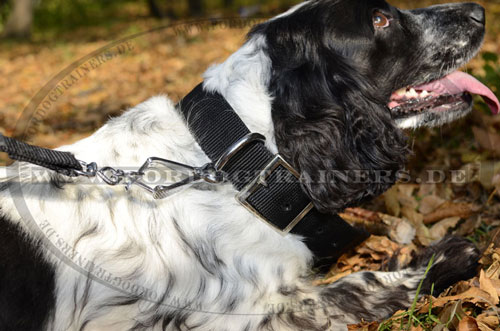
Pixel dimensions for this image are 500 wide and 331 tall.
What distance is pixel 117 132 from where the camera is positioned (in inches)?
98.8

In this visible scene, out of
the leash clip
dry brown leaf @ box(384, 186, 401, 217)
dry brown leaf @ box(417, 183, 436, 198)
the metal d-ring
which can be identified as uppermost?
the metal d-ring

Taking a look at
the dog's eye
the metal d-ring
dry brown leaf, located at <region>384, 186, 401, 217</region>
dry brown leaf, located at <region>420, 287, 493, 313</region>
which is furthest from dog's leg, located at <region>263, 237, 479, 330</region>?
the dog's eye

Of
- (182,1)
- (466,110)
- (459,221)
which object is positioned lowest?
(182,1)

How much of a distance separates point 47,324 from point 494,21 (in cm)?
966

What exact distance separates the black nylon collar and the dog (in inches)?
2.5

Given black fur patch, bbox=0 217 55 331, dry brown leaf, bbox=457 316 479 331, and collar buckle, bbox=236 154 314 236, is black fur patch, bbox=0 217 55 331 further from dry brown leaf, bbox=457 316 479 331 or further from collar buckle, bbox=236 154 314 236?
dry brown leaf, bbox=457 316 479 331

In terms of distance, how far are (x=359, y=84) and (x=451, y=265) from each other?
3.47ft

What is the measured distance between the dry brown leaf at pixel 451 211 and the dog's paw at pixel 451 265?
1.72 feet

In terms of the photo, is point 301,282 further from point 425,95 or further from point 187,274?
point 425,95

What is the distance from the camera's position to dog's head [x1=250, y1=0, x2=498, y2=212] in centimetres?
236

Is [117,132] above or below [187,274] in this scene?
above

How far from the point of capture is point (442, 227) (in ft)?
10.7

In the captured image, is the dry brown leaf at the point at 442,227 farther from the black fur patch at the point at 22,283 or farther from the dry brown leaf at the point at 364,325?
the black fur patch at the point at 22,283

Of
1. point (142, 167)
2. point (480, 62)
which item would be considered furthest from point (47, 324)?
point (480, 62)
